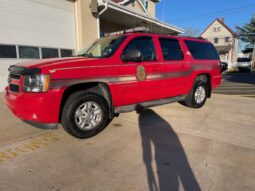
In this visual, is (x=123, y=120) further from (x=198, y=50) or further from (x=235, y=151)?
(x=198, y=50)

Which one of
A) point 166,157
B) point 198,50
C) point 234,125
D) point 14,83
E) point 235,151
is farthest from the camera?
point 198,50

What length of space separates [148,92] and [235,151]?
2.02 metres

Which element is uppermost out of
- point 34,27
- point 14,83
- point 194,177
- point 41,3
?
point 41,3

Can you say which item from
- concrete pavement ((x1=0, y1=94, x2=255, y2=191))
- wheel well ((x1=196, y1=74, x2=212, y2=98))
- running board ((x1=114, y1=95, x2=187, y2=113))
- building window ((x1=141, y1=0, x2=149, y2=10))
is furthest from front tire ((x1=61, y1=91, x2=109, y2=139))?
building window ((x1=141, y1=0, x2=149, y2=10))

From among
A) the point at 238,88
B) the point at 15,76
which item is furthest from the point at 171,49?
the point at 238,88

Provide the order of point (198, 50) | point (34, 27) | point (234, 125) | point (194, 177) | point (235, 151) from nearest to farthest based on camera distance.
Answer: point (194, 177), point (235, 151), point (234, 125), point (198, 50), point (34, 27)

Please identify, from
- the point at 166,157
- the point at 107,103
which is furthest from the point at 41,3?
the point at 166,157

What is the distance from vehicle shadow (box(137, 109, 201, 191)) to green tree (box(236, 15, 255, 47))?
172ft

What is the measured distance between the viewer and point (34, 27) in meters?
8.51

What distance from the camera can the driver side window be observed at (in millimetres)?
4264

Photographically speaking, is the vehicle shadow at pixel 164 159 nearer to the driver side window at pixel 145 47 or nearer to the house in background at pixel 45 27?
the driver side window at pixel 145 47

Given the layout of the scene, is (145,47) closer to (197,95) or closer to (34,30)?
(197,95)

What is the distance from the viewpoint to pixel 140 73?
4.21 m

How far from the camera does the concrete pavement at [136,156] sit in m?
2.46
